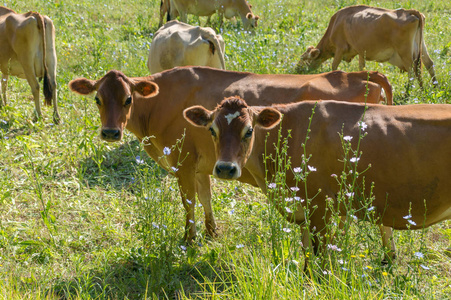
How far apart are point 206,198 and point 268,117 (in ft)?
5.71

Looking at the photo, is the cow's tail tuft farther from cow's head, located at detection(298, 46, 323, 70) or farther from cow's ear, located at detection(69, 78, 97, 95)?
cow's head, located at detection(298, 46, 323, 70)

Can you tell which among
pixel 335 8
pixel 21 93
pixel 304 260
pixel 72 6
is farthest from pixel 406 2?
pixel 304 260

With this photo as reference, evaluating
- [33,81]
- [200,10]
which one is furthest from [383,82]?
[200,10]

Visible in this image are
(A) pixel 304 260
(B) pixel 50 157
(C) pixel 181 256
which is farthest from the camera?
(B) pixel 50 157

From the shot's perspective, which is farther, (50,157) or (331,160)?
(50,157)

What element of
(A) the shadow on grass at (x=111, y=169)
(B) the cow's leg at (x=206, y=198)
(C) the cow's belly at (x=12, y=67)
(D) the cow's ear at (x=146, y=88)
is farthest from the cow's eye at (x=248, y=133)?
(C) the cow's belly at (x=12, y=67)

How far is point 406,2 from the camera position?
60.3ft

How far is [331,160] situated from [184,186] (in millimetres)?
1858

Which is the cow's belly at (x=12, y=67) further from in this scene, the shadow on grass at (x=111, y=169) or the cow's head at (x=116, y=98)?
the cow's head at (x=116, y=98)

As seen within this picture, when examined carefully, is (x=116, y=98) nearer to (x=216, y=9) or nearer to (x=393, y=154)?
(x=393, y=154)

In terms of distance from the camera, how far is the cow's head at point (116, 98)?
5.98 m

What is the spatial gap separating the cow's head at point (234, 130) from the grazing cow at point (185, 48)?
170 inches

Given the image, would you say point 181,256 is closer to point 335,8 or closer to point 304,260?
point 304,260

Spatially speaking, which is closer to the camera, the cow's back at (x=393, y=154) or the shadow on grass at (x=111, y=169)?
the cow's back at (x=393, y=154)
